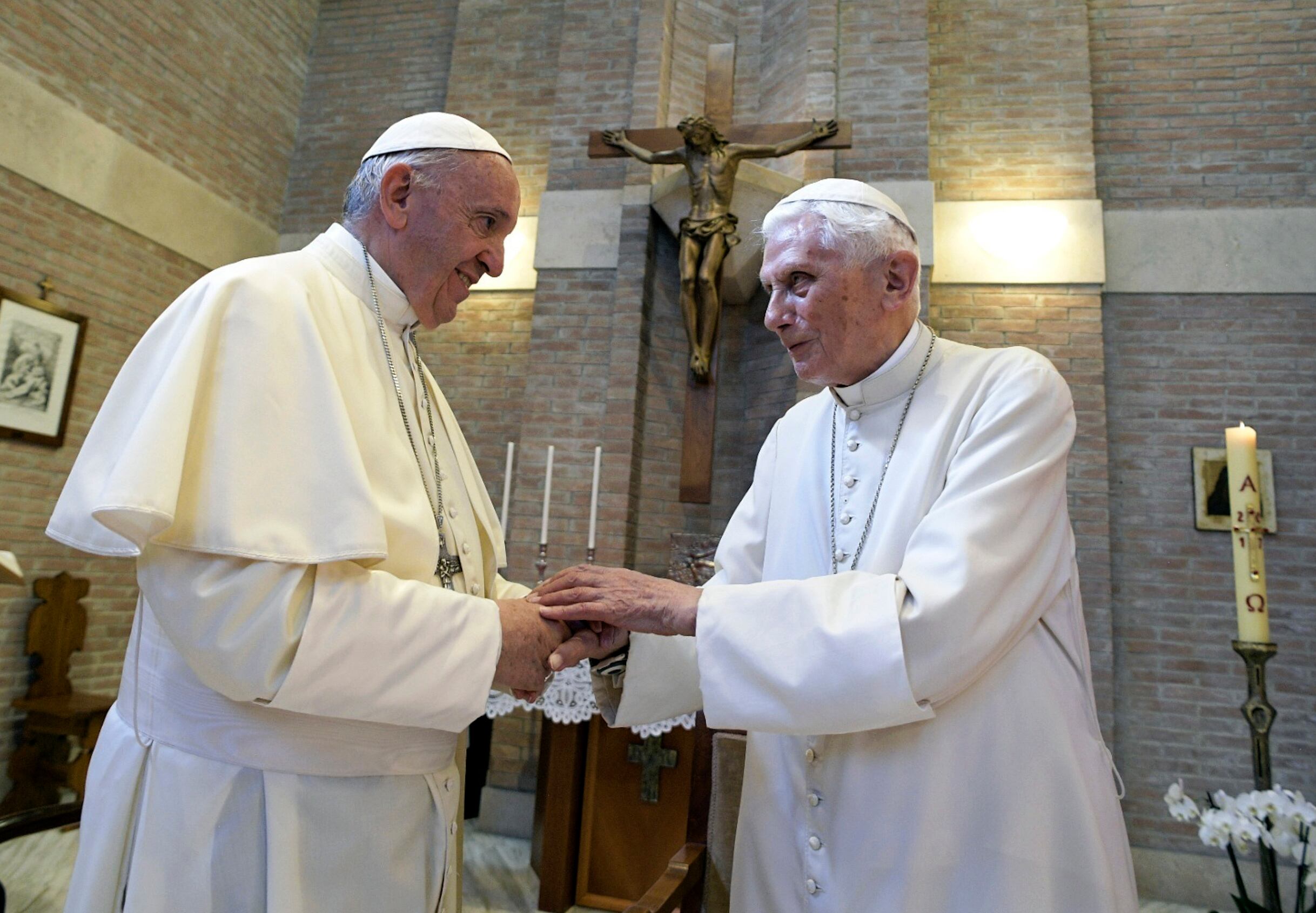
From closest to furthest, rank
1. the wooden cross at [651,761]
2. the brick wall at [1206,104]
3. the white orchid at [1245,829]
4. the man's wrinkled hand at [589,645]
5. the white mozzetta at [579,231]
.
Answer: the man's wrinkled hand at [589,645] < the white orchid at [1245,829] < the wooden cross at [651,761] < the brick wall at [1206,104] < the white mozzetta at [579,231]

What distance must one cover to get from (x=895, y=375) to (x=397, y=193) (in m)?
1.08

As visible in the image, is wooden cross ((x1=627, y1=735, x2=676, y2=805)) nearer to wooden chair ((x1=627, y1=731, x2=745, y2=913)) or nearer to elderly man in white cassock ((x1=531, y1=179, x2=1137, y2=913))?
wooden chair ((x1=627, y1=731, x2=745, y2=913))

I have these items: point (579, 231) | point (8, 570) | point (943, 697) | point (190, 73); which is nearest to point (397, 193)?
point (943, 697)

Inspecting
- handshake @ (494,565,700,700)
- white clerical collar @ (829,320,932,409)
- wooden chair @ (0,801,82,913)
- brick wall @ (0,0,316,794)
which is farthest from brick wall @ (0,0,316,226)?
white clerical collar @ (829,320,932,409)

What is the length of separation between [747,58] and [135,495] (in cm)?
620

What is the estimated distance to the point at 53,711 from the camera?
15.5 feet

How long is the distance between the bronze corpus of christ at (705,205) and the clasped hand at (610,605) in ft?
12.2

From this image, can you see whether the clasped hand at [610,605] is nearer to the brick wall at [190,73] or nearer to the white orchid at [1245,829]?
the white orchid at [1245,829]

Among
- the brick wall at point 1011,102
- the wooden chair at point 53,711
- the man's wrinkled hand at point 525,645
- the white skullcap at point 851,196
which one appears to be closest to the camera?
the man's wrinkled hand at point 525,645

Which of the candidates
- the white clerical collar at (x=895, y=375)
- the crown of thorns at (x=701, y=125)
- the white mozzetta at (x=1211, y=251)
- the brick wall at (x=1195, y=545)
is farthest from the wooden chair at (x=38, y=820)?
the white mozzetta at (x=1211, y=251)

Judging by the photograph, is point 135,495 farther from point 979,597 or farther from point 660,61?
point 660,61

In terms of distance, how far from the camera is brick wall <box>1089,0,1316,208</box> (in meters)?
5.51

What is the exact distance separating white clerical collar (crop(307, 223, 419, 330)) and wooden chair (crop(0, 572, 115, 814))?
13.8 ft

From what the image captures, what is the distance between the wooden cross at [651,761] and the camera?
383cm
